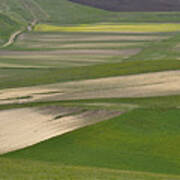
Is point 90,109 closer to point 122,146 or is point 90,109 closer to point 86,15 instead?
point 122,146

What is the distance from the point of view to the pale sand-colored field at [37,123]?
18.9m

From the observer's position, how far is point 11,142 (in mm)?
18594

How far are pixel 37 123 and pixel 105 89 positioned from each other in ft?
22.9

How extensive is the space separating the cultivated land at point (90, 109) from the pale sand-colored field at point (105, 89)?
1.9 inches

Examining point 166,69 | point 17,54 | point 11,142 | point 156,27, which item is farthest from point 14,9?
point 11,142

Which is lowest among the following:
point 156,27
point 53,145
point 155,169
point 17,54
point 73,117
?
point 155,169

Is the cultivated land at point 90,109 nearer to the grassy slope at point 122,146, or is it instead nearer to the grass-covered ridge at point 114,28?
the grassy slope at point 122,146

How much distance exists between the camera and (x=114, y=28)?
207ft

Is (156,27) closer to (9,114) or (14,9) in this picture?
(14,9)

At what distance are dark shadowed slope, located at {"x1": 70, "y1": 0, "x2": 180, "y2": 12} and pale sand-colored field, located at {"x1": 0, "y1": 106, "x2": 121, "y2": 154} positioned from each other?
195ft

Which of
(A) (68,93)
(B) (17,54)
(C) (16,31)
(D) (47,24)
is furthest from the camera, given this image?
(D) (47,24)

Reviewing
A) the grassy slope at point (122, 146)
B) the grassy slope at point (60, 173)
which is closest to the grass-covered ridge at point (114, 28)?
the grassy slope at point (122, 146)

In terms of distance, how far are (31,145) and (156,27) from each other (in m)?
47.4

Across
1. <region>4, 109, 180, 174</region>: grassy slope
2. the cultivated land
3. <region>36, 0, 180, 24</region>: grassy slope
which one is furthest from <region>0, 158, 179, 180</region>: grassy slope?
<region>36, 0, 180, 24</region>: grassy slope
